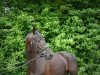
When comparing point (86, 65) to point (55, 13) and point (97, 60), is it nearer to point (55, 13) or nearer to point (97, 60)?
point (97, 60)

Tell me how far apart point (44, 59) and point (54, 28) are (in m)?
4.33

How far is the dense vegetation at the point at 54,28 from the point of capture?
36.8 ft

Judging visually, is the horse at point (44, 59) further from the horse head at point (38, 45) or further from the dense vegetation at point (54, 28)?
the dense vegetation at point (54, 28)

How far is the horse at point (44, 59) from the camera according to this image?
7371 mm

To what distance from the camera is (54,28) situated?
1216 centimetres

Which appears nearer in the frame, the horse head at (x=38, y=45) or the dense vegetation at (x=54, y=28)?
the horse head at (x=38, y=45)

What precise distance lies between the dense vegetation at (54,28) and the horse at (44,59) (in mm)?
2519

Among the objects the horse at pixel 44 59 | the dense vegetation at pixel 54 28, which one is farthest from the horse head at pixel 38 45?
the dense vegetation at pixel 54 28

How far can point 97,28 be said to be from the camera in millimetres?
12297

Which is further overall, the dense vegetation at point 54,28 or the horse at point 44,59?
the dense vegetation at point 54,28

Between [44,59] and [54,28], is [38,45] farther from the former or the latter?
[54,28]

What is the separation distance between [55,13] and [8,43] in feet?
7.64

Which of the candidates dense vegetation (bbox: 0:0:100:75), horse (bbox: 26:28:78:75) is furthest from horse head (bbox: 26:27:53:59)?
dense vegetation (bbox: 0:0:100:75)

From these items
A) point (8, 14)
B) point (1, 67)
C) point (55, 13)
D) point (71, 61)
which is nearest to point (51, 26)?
point (55, 13)
